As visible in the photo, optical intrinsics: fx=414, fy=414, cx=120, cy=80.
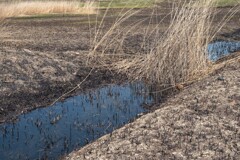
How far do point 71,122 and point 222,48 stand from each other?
7461mm

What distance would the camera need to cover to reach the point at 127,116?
6.93m

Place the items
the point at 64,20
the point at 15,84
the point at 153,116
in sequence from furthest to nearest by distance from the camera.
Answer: the point at 64,20 → the point at 15,84 → the point at 153,116

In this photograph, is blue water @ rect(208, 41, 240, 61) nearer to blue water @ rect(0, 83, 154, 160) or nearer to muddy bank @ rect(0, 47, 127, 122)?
muddy bank @ rect(0, 47, 127, 122)

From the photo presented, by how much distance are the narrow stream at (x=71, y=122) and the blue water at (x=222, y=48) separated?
368cm

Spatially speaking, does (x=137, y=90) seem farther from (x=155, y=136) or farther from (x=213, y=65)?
(x=155, y=136)

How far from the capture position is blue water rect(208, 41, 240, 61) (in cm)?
1168

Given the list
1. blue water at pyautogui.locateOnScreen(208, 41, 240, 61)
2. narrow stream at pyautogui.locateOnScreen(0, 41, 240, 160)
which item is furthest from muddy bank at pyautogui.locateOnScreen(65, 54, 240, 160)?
blue water at pyautogui.locateOnScreen(208, 41, 240, 61)

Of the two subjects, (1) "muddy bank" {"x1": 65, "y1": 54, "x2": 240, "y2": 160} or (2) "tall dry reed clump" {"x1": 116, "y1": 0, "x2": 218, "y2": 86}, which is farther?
(2) "tall dry reed clump" {"x1": 116, "y1": 0, "x2": 218, "y2": 86}

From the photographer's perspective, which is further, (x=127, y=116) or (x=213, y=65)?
(x=213, y=65)

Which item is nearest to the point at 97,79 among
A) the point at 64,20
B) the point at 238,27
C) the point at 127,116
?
the point at 127,116

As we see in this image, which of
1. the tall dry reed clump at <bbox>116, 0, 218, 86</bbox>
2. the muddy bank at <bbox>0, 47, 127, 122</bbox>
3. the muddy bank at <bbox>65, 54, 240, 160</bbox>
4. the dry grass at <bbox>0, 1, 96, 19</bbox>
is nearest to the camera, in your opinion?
the muddy bank at <bbox>65, 54, 240, 160</bbox>

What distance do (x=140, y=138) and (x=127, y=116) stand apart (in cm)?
177

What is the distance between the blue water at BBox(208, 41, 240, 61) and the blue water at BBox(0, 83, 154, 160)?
12.6 ft

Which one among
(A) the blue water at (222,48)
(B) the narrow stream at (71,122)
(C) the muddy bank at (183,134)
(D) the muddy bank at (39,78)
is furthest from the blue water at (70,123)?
(A) the blue water at (222,48)
